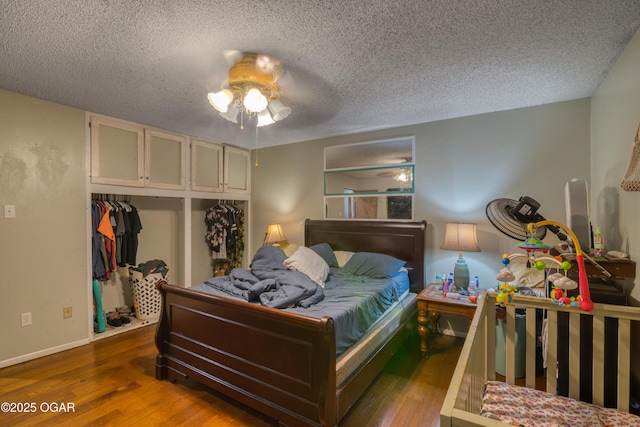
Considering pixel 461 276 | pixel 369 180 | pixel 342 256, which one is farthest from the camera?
pixel 369 180

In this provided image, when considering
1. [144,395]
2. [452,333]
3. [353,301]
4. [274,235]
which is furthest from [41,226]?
[452,333]

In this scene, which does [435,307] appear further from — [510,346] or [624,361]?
[624,361]

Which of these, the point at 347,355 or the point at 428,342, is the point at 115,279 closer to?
the point at 347,355

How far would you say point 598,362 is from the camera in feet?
4.98

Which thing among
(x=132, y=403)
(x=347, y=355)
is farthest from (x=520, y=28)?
(x=132, y=403)

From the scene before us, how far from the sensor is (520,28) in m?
1.64

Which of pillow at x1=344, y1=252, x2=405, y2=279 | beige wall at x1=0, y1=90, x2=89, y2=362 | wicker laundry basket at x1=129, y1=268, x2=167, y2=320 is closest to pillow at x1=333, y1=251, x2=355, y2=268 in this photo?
pillow at x1=344, y1=252, x2=405, y2=279

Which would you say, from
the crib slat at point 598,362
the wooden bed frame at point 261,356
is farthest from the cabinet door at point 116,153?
the crib slat at point 598,362

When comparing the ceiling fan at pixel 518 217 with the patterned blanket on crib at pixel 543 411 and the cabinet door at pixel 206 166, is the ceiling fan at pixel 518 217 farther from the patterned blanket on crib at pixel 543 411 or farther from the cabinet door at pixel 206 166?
the cabinet door at pixel 206 166

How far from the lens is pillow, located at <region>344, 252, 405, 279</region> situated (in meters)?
3.00

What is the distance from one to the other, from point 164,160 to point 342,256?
246cm

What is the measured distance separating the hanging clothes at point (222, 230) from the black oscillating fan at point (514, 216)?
3.32 m

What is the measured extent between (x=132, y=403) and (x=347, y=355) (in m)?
1.53

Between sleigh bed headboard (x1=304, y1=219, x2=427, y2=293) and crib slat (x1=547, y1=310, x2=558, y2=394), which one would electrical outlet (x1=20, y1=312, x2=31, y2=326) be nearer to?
sleigh bed headboard (x1=304, y1=219, x2=427, y2=293)
